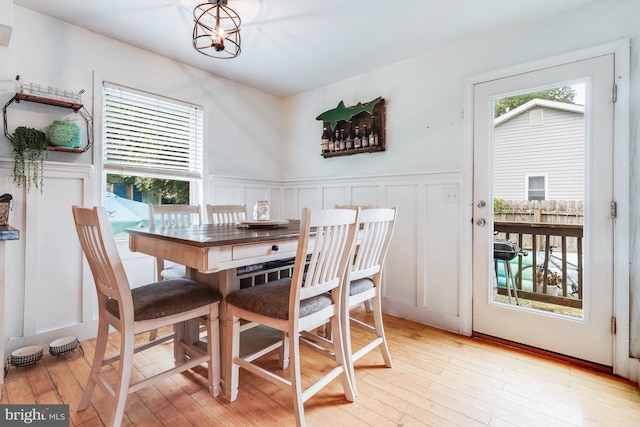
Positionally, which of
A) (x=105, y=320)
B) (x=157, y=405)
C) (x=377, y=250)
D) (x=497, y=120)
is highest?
(x=497, y=120)

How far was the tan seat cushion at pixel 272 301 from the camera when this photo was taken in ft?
4.79

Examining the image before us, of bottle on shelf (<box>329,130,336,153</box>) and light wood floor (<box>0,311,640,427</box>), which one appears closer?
light wood floor (<box>0,311,640,427</box>)

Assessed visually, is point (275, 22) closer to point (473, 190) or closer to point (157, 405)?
point (473, 190)

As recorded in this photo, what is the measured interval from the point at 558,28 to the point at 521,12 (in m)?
0.28

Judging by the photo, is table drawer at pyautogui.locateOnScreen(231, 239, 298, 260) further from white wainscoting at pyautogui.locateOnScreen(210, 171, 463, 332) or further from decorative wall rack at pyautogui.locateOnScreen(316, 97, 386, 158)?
decorative wall rack at pyautogui.locateOnScreen(316, 97, 386, 158)

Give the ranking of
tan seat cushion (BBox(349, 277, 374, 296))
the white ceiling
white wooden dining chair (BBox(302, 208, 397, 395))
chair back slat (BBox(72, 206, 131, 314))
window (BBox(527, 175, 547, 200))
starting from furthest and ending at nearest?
window (BBox(527, 175, 547, 200)) → the white ceiling → tan seat cushion (BBox(349, 277, 374, 296)) → white wooden dining chair (BBox(302, 208, 397, 395)) → chair back slat (BBox(72, 206, 131, 314))

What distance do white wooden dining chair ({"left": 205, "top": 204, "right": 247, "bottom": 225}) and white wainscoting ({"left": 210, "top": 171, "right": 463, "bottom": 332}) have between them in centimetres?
50

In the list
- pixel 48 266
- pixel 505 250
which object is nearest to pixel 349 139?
pixel 505 250

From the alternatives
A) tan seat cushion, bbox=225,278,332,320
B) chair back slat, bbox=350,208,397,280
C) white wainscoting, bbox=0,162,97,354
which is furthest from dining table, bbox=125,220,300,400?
white wainscoting, bbox=0,162,97,354

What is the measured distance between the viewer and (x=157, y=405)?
1616mm

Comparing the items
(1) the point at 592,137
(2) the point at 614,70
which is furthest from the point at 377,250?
(2) the point at 614,70

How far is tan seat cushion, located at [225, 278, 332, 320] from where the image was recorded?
4.79 ft

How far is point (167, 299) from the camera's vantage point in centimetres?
152

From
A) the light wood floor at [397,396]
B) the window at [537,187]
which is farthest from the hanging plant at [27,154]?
the window at [537,187]
